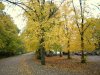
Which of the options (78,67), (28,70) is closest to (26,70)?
(28,70)

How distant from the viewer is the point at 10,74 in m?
20.6

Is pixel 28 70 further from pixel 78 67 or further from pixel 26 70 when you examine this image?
pixel 78 67

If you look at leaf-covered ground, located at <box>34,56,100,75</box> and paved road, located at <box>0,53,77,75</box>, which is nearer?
paved road, located at <box>0,53,77,75</box>

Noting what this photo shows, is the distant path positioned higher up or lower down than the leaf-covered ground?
higher up

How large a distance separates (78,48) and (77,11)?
5.74 meters

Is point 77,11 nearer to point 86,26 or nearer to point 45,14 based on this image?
point 86,26

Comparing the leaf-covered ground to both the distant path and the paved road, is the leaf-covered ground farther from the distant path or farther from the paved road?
the paved road

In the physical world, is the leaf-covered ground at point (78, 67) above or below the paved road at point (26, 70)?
below

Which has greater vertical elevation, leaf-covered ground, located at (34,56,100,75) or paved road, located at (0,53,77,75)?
paved road, located at (0,53,77,75)

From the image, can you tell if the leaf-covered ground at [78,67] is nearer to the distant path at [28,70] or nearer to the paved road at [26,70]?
the distant path at [28,70]

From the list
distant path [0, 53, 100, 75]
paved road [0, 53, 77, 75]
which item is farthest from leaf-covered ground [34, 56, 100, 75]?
paved road [0, 53, 77, 75]

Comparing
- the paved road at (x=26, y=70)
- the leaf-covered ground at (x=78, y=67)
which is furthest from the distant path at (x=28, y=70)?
the leaf-covered ground at (x=78, y=67)

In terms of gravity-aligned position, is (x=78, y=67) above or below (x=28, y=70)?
below

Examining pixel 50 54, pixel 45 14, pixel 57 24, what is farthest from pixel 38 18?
pixel 50 54
